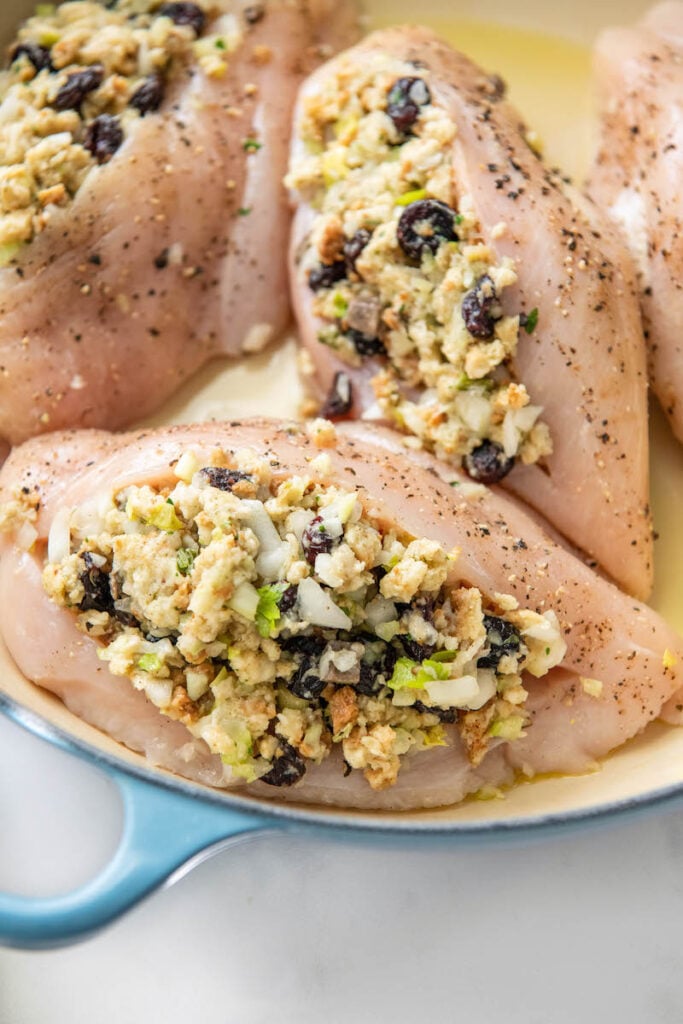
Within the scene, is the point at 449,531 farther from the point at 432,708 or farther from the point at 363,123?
the point at 363,123

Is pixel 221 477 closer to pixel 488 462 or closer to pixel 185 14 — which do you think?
pixel 488 462

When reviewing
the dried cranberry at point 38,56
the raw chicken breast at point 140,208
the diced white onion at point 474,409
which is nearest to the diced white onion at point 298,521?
the diced white onion at point 474,409

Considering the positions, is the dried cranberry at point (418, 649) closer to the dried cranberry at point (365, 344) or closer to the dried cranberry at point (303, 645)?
the dried cranberry at point (303, 645)

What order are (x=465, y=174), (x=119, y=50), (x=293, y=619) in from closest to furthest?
(x=293, y=619)
(x=465, y=174)
(x=119, y=50)

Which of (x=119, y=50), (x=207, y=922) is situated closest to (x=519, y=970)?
(x=207, y=922)

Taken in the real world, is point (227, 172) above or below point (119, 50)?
below

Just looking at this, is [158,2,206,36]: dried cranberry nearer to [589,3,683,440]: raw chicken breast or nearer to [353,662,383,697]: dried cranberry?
[589,3,683,440]: raw chicken breast
